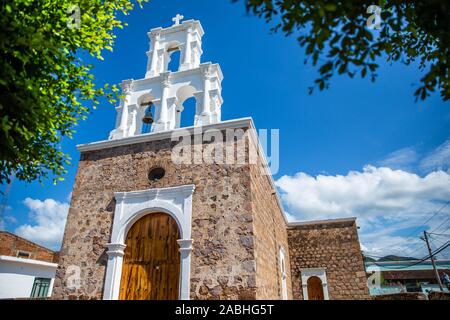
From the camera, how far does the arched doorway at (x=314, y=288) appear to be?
13.6 metres

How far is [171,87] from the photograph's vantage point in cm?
861

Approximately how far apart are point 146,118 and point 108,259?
398 cm

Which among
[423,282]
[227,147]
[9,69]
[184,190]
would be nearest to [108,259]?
[184,190]

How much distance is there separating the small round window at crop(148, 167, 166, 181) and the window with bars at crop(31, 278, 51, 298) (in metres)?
15.6

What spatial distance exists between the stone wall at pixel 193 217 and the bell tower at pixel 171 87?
0.87m

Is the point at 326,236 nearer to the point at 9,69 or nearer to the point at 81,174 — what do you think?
the point at 81,174

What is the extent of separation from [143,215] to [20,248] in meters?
19.4

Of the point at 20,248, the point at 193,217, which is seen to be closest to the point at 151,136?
the point at 193,217

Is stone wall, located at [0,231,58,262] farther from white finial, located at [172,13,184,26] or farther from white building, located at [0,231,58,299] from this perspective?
white finial, located at [172,13,184,26]

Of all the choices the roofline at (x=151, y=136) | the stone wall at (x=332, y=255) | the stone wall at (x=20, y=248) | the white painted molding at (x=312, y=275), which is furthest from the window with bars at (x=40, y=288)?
the white painted molding at (x=312, y=275)

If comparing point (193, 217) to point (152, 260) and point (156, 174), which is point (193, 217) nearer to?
point (152, 260)

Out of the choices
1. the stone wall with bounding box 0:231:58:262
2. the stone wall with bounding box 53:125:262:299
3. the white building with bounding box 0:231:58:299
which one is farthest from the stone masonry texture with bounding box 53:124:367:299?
the stone wall with bounding box 0:231:58:262

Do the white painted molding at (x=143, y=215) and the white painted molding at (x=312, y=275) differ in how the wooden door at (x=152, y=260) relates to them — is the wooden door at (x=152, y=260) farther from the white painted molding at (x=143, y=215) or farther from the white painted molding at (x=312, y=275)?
the white painted molding at (x=312, y=275)

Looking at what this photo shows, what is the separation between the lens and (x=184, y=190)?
23.4 ft
